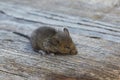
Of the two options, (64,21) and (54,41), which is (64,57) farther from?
(64,21)

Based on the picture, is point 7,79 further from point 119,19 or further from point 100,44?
point 119,19

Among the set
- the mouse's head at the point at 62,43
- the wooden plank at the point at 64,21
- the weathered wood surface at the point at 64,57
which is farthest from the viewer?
the wooden plank at the point at 64,21

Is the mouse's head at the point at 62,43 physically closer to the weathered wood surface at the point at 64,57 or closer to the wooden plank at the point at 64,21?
the weathered wood surface at the point at 64,57

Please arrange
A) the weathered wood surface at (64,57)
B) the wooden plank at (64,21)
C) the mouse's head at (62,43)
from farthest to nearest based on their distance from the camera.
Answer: the wooden plank at (64,21), the mouse's head at (62,43), the weathered wood surface at (64,57)

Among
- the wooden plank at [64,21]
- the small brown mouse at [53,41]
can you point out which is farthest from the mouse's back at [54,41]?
the wooden plank at [64,21]

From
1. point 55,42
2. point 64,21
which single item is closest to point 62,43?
point 55,42

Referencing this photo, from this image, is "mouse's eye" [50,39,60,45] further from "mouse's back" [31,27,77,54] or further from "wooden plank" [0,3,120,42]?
"wooden plank" [0,3,120,42]

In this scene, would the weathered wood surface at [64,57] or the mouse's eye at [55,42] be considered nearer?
the weathered wood surface at [64,57]
